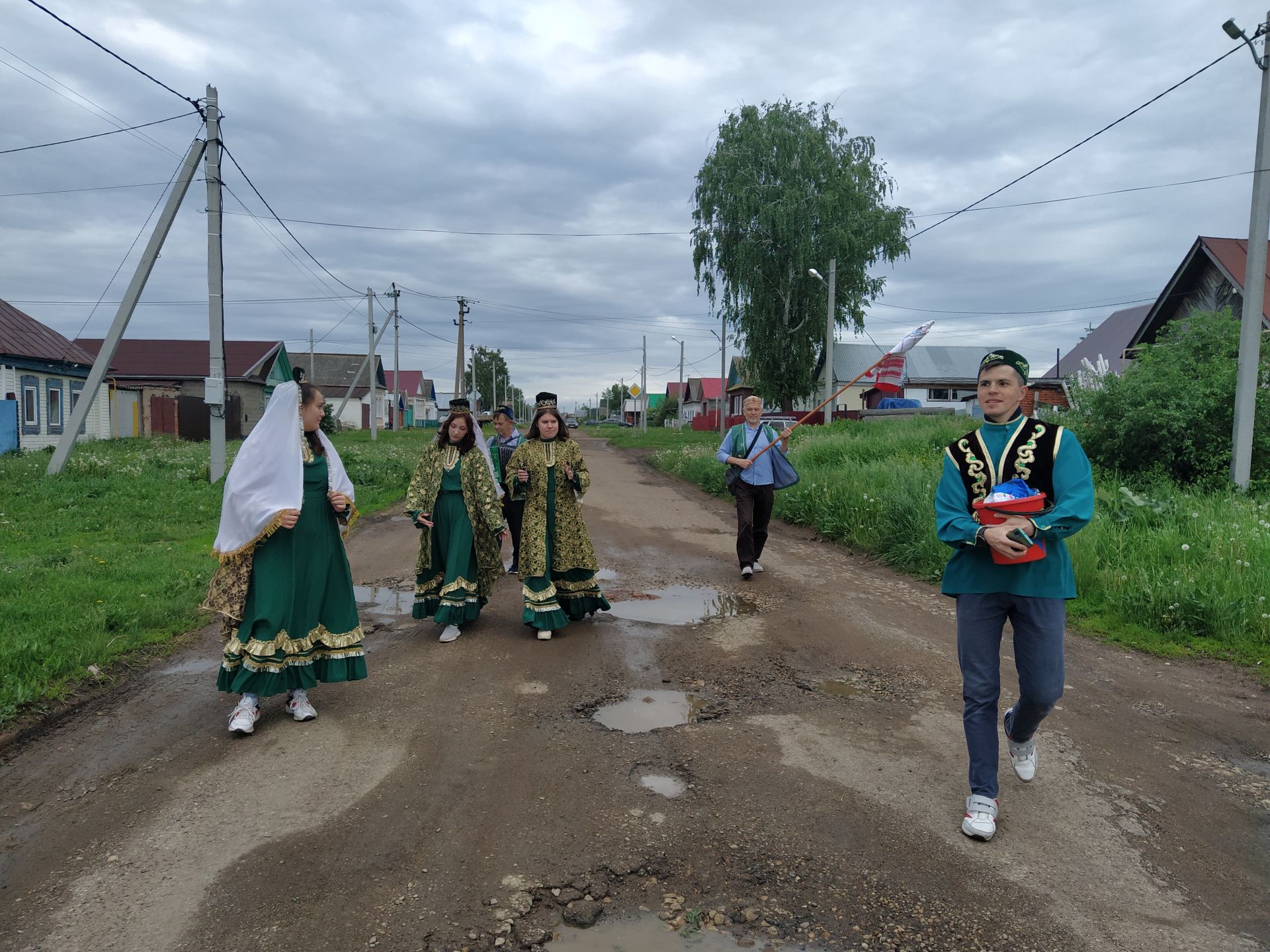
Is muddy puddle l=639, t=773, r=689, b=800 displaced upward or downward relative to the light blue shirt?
downward

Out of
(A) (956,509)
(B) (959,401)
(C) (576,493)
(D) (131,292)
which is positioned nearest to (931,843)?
(A) (956,509)

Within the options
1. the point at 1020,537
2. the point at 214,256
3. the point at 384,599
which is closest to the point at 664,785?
the point at 1020,537

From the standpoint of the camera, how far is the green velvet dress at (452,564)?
6340 mm

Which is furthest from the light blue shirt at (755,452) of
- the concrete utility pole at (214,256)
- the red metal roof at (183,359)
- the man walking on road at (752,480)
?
the red metal roof at (183,359)

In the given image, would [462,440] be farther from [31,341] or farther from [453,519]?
[31,341]

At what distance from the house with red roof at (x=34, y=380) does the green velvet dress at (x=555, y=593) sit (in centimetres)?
1889

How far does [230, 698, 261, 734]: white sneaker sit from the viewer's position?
4391 millimetres

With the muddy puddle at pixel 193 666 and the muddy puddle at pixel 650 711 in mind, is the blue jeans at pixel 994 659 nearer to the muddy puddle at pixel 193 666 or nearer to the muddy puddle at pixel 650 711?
the muddy puddle at pixel 650 711

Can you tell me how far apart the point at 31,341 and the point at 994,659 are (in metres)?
27.1

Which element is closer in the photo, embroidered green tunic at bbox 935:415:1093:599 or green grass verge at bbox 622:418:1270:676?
embroidered green tunic at bbox 935:415:1093:599

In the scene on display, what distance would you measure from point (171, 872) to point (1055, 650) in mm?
3428

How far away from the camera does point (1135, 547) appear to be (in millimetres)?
8062

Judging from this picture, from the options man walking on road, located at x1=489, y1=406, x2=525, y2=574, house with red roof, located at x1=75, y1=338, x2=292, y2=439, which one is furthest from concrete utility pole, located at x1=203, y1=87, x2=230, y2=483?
house with red roof, located at x1=75, y1=338, x2=292, y2=439

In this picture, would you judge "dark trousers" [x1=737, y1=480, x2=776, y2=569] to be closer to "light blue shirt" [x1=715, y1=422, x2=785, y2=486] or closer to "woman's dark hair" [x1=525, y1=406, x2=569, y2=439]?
"light blue shirt" [x1=715, y1=422, x2=785, y2=486]
